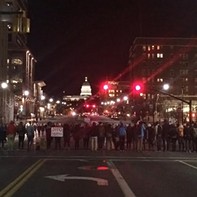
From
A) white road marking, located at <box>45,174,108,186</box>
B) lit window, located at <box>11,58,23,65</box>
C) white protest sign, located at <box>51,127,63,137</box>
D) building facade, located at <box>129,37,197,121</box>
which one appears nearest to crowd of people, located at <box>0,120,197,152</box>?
white protest sign, located at <box>51,127,63,137</box>

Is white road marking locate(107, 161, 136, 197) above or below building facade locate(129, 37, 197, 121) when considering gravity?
below

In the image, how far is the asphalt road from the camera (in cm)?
1314

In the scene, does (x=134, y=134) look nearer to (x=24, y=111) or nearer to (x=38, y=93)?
(x=24, y=111)

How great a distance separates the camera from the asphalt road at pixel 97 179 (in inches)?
517

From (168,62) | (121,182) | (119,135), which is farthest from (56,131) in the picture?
(168,62)

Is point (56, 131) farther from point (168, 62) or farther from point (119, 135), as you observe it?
point (168, 62)

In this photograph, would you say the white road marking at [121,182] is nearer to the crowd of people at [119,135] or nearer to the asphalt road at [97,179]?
the asphalt road at [97,179]

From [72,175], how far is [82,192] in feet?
14.0

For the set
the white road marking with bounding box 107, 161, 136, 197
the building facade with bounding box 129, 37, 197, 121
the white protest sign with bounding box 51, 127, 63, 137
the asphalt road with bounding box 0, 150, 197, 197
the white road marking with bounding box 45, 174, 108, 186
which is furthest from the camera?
the building facade with bounding box 129, 37, 197, 121

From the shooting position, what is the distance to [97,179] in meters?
16.2

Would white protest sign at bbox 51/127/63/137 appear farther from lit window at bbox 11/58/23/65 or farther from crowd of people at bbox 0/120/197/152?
lit window at bbox 11/58/23/65

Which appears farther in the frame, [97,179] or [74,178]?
[74,178]

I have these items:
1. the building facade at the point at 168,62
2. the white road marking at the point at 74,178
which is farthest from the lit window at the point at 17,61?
the white road marking at the point at 74,178

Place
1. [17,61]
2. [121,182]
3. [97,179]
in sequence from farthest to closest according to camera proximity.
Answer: [17,61] < [97,179] < [121,182]
